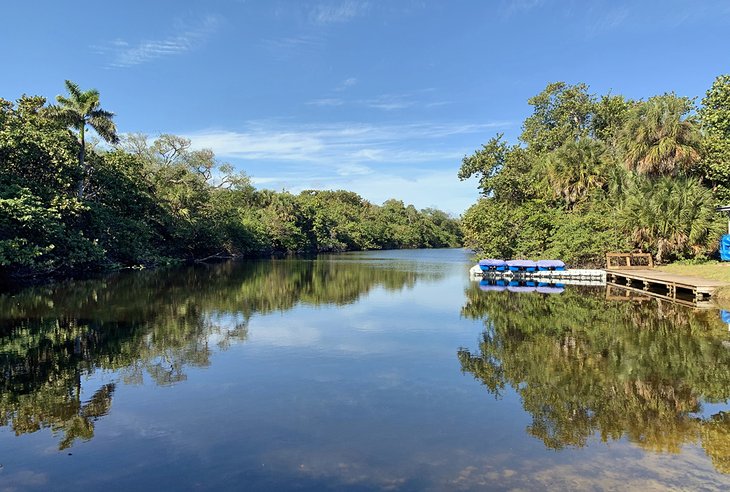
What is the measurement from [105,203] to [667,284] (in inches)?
1516

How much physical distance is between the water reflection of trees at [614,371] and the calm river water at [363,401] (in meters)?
0.04

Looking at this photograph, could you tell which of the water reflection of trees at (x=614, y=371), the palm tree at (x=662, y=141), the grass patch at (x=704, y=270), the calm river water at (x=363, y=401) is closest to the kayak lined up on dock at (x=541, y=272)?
the grass patch at (x=704, y=270)

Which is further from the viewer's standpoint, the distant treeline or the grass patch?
the distant treeline

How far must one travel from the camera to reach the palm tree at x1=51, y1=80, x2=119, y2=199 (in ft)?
109

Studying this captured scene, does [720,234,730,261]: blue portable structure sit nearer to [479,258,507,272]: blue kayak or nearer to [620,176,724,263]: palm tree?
[620,176,724,263]: palm tree

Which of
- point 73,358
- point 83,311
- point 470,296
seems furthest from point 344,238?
point 73,358

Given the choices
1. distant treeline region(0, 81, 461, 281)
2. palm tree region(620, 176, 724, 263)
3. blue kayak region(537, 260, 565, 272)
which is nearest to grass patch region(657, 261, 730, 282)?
palm tree region(620, 176, 724, 263)

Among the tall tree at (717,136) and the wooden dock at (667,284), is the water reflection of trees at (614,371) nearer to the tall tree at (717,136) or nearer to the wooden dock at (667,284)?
the wooden dock at (667,284)

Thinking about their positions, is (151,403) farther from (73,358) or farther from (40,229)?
(40,229)

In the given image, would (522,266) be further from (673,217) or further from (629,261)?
(673,217)

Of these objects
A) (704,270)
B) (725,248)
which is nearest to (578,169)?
(725,248)

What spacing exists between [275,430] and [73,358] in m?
6.91

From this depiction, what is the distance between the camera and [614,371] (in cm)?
1064

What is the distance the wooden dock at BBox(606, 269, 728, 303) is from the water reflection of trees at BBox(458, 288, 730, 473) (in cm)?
240
